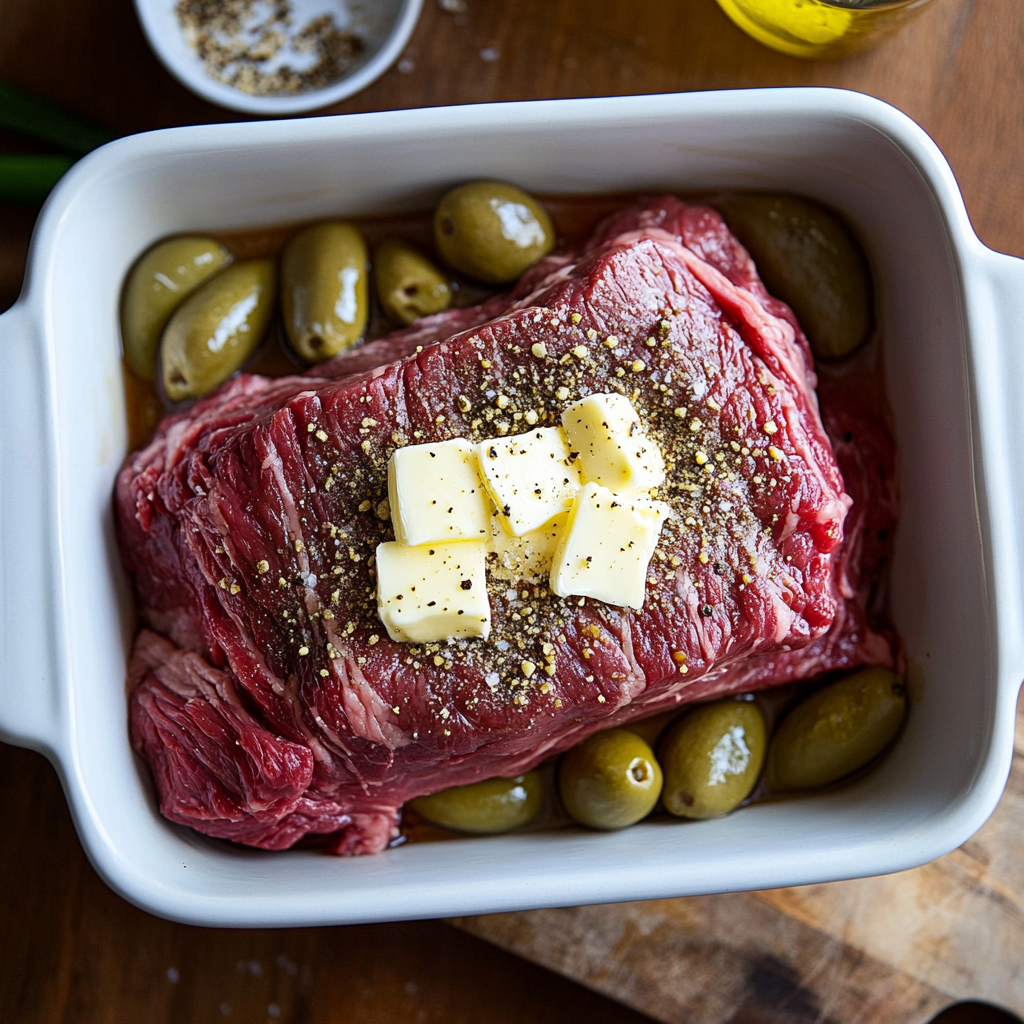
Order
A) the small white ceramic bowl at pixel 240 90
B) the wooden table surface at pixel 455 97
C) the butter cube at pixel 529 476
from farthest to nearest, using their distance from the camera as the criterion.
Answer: the wooden table surface at pixel 455 97 → the small white ceramic bowl at pixel 240 90 → the butter cube at pixel 529 476

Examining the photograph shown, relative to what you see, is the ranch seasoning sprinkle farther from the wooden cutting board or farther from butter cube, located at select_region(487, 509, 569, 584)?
the wooden cutting board

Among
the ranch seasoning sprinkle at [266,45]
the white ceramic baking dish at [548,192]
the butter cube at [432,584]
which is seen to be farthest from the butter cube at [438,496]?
the ranch seasoning sprinkle at [266,45]

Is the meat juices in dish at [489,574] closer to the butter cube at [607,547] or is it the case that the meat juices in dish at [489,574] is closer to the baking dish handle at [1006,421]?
the butter cube at [607,547]

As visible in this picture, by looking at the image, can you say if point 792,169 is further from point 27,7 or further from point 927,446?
point 27,7

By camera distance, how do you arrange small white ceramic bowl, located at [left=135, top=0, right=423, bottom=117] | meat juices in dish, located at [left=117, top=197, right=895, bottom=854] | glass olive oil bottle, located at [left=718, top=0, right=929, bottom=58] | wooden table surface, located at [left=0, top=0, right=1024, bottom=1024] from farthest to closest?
1. wooden table surface, located at [left=0, top=0, right=1024, bottom=1024]
2. small white ceramic bowl, located at [left=135, top=0, right=423, bottom=117]
3. glass olive oil bottle, located at [left=718, top=0, right=929, bottom=58]
4. meat juices in dish, located at [left=117, top=197, right=895, bottom=854]

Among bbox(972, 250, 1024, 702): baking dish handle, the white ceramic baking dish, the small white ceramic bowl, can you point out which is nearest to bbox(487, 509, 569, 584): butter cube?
the white ceramic baking dish
